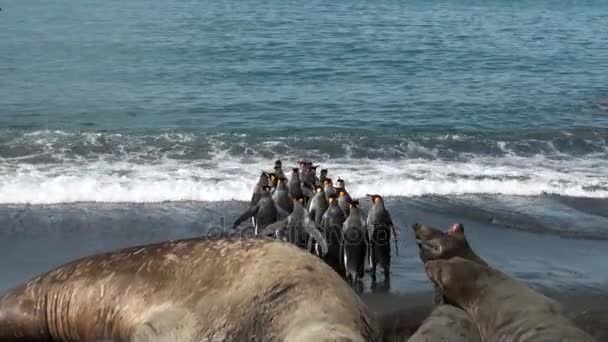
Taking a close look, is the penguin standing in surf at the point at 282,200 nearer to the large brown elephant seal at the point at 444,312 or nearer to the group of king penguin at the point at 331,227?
the group of king penguin at the point at 331,227

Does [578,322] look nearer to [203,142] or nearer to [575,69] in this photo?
[203,142]

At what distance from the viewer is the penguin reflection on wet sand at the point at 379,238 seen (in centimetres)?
1209

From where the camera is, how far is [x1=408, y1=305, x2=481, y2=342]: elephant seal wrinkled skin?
23.3ft

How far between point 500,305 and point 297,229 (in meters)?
4.63

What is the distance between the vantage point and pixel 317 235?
11.9 metres

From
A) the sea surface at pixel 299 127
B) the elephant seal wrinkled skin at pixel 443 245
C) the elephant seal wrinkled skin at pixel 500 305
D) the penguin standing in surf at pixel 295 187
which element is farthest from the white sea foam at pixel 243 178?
the elephant seal wrinkled skin at pixel 500 305

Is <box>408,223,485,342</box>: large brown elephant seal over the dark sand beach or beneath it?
over

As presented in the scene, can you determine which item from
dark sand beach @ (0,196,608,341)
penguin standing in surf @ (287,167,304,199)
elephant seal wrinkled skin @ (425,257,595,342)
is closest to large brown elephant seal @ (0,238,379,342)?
elephant seal wrinkled skin @ (425,257,595,342)

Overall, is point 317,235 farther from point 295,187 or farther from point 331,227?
point 295,187

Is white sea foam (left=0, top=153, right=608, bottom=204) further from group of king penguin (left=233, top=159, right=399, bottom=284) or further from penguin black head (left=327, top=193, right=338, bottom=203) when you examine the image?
group of king penguin (left=233, top=159, right=399, bottom=284)

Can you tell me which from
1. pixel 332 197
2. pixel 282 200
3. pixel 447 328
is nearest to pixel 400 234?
pixel 332 197

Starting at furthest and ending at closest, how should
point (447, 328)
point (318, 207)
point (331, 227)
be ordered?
point (318, 207) → point (331, 227) → point (447, 328)

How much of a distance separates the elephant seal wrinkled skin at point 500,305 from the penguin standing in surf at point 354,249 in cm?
324

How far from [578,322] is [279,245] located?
294cm
